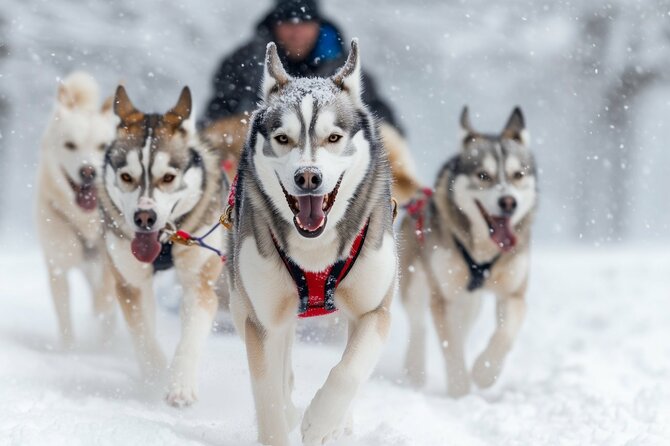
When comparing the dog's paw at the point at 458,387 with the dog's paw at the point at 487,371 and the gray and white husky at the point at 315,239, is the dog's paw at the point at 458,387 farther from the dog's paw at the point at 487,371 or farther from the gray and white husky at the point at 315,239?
the gray and white husky at the point at 315,239

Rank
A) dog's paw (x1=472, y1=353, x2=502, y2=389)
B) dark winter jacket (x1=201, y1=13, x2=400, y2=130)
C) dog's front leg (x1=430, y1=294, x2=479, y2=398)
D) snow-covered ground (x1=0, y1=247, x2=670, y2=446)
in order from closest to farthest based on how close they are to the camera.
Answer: snow-covered ground (x1=0, y1=247, x2=670, y2=446)
dog's paw (x1=472, y1=353, x2=502, y2=389)
dog's front leg (x1=430, y1=294, x2=479, y2=398)
dark winter jacket (x1=201, y1=13, x2=400, y2=130)

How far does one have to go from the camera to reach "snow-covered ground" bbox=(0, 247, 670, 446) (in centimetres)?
280

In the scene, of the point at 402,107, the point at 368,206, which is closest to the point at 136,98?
the point at 402,107

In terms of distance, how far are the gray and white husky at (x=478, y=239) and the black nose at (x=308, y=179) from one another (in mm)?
2146

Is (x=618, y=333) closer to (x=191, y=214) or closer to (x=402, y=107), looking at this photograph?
(x=191, y=214)

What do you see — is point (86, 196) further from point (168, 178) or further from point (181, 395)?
point (181, 395)

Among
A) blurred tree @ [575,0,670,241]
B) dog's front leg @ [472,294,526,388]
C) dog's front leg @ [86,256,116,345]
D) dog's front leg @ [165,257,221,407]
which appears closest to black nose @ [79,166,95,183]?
dog's front leg @ [86,256,116,345]

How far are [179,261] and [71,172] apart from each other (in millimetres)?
1386

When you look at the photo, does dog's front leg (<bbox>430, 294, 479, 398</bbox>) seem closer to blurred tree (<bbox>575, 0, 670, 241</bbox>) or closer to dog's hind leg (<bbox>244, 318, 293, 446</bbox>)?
dog's hind leg (<bbox>244, 318, 293, 446</bbox>)

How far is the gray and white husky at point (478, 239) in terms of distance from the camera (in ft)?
14.1

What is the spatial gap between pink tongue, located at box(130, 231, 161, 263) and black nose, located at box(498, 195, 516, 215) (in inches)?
64.3

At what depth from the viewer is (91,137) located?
4.76 meters

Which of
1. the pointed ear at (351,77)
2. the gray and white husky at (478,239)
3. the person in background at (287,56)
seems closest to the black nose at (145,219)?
the pointed ear at (351,77)

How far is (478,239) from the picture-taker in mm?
4391
